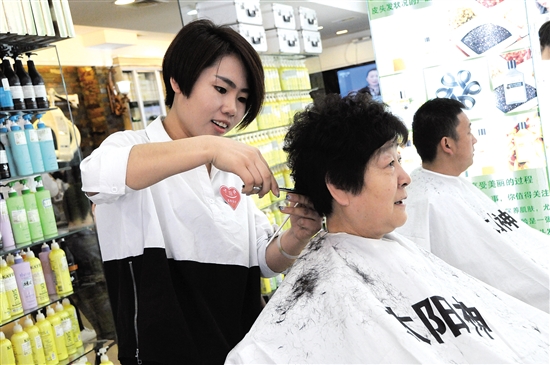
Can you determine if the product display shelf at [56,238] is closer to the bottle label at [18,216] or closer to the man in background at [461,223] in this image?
the bottle label at [18,216]

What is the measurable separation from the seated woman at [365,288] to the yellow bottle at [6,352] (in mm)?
1920

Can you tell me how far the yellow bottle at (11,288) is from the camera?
2.73 meters

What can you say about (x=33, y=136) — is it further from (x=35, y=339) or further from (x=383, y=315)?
(x=383, y=315)

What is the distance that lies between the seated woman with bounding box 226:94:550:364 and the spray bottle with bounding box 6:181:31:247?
1908 mm

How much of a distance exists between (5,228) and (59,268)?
41 cm

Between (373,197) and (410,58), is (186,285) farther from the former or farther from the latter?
(410,58)

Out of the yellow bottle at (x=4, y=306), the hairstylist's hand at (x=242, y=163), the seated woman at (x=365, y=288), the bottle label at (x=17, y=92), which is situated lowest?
the yellow bottle at (x=4, y=306)

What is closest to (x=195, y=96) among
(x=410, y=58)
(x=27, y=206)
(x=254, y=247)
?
(x=254, y=247)

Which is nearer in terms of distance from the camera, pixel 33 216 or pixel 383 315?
pixel 383 315

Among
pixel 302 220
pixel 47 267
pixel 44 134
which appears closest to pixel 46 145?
pixel 44 134

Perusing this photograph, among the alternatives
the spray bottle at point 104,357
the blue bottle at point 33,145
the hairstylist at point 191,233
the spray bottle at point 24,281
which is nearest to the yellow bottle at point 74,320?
the spray bottle at point 104,357

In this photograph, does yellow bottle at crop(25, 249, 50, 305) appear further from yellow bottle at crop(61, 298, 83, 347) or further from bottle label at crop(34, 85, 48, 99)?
bottle label at crop(34, 85, 48, 99)

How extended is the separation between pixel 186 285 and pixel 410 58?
2.86 metres

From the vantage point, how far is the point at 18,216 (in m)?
2.86
